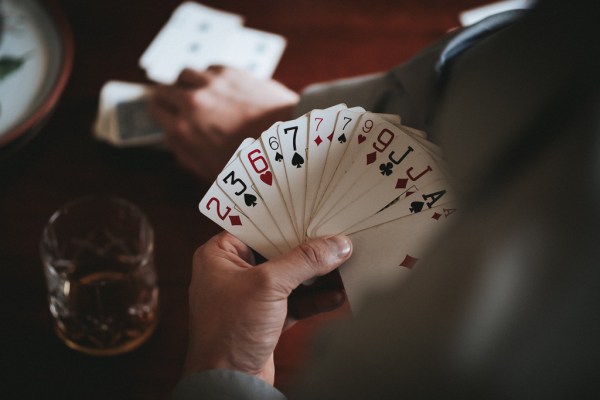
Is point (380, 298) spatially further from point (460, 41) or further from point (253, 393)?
point (460, 41)

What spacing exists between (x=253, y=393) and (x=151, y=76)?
86 centimetres

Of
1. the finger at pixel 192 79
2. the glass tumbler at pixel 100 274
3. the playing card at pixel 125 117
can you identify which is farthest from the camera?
the finger at pixel 192 79

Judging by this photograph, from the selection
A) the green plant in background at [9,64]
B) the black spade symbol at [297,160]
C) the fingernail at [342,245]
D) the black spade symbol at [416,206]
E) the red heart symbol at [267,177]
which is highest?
the black spade symbol at [297,160]

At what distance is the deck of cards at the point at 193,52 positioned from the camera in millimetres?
1208

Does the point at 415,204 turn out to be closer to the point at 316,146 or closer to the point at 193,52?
the point at 316,146

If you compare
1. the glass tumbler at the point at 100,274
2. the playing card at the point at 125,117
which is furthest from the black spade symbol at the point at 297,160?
the playing card at the point at 125,117

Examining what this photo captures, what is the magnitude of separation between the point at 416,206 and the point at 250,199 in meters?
0.17

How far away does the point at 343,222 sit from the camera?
0.62 metres

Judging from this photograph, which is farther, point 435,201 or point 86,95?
point 86,95

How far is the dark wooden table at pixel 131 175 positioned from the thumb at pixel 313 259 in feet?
0.17

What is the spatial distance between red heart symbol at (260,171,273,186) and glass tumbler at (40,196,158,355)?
12.3 inches

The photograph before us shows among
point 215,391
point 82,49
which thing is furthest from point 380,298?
point 82,49

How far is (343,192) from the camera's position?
0.62m

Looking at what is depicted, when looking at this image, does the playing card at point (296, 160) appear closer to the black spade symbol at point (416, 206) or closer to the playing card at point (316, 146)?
the playing card at point (316, 146)
